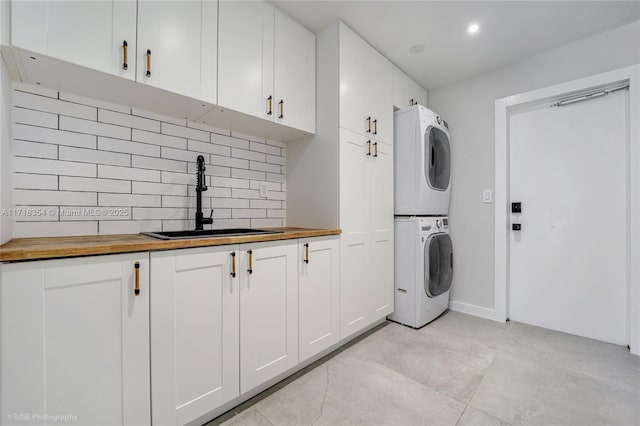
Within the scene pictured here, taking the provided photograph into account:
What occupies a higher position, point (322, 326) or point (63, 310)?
point (63, 310)

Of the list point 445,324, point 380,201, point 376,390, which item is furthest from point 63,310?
point 445,324

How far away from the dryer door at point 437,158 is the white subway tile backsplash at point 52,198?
243cm

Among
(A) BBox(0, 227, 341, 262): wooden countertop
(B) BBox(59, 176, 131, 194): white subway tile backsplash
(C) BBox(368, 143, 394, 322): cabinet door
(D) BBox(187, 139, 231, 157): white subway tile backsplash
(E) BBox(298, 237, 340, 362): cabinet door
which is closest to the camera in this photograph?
(A) BBox(0, 227, 341, 262): wooden countertop

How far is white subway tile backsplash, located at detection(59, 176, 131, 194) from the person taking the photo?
139cm

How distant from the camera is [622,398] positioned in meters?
1.51

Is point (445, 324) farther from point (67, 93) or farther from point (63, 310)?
point (67, 93)

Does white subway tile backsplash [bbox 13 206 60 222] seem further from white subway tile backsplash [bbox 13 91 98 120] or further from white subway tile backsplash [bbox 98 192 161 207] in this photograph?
white subway tile backsplash [bbox 13 91 98 120]

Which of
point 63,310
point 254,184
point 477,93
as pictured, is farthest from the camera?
point 477,93

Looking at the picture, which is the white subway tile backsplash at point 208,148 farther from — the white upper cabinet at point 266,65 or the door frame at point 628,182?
the door frame at point 628,182

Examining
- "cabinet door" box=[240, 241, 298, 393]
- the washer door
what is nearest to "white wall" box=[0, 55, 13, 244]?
"cabinet door" box=[240, 241, 298, 393]

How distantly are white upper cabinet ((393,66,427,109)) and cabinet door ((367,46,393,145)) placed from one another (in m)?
0.10

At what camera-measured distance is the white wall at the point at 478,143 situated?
241cm

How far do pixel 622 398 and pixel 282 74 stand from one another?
2.82 metres

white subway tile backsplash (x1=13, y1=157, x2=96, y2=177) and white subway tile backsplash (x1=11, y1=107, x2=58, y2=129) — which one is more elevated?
white subway tile backsplash (x1=11, y1=107, x2=58, y2=129)
